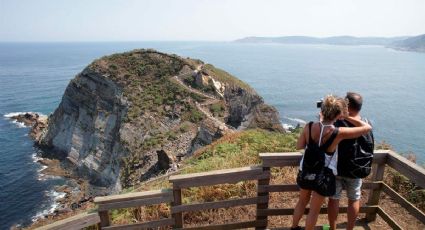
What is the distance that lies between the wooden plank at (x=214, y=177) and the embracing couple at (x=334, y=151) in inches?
31.6

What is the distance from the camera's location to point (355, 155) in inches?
209

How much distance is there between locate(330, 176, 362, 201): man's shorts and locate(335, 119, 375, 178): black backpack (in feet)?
0.52

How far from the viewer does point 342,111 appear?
493 centimetres

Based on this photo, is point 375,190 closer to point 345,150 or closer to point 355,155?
point 355,155

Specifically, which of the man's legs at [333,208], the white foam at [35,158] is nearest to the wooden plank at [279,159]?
the man's legs at [333,208]

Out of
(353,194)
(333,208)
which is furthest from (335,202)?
(353,194)

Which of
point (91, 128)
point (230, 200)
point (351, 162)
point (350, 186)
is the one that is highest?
point (351, 162)

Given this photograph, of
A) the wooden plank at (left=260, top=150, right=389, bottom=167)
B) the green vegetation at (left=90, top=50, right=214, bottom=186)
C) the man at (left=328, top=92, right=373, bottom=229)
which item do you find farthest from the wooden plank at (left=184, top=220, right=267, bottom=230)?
the green vegetation at (left=90, top=50, right=214, bottom=186)

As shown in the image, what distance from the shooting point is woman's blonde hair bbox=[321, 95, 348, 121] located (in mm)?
4879

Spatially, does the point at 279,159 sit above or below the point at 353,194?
above

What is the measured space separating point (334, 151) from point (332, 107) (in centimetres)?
66

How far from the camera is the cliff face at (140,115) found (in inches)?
1528

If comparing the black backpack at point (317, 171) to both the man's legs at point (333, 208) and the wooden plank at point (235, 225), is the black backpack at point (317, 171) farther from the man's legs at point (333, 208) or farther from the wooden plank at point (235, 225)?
the wooden plank at point (235, 225)

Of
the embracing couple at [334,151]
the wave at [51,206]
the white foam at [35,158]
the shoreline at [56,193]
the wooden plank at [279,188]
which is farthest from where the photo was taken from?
the white foam at [35,158]
